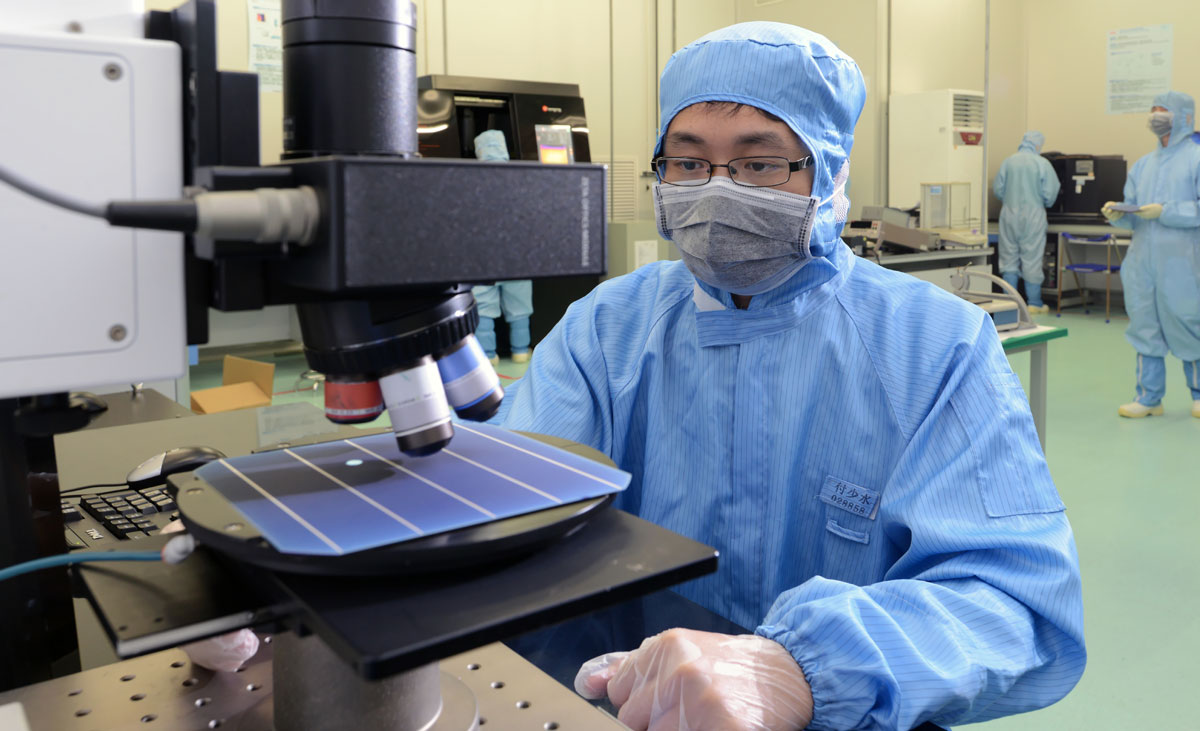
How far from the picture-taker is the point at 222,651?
0.70 meters

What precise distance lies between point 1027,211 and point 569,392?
7.72 meters

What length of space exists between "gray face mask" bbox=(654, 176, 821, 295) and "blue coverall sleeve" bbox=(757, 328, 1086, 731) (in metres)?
0.26

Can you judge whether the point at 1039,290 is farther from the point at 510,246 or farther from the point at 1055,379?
the point at 510,246

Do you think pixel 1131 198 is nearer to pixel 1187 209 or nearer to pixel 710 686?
pixel 1187 209

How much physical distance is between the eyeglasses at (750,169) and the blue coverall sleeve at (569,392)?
0.22 metres

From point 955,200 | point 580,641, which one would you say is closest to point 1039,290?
point 955,200

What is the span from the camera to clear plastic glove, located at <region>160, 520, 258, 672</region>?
693 millimetres

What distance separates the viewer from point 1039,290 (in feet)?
26.5

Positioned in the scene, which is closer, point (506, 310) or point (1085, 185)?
point (506, 310)

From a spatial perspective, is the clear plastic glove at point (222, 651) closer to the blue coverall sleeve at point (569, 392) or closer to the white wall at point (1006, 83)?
the blue coverall sleeve at point (569, 392)

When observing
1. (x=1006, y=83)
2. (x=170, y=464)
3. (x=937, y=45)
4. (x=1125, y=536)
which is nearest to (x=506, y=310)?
(x=1125, y=536)

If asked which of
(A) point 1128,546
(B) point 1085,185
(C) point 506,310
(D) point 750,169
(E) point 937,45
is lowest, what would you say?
(A) point 1128,546

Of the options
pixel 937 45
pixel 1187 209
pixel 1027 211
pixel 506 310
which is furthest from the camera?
pixel 1027 211

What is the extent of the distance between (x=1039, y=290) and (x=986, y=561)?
8.02 metres
